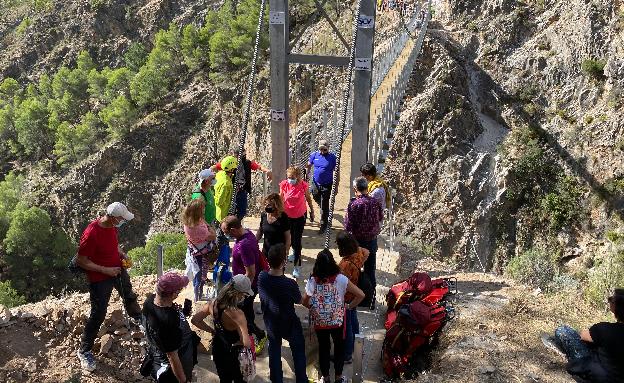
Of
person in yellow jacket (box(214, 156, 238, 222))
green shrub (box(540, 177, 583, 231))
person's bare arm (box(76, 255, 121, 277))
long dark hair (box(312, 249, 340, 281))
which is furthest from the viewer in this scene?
green shrub (box(540, 177, 583, 231))

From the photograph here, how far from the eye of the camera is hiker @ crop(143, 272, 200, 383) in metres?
2.72

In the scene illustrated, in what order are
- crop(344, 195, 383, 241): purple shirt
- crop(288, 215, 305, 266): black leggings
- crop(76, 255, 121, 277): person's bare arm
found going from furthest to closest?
crop(288, 215, 305, 266): black leggings < crop(344, 195, 383, 241): purple shirt < crop(76, 255, 121, 277): person's bare arm

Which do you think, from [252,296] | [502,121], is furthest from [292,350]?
[502,121]

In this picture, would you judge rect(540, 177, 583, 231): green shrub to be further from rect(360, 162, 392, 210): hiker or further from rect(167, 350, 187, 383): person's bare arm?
rect(167, 350, 187, 383): person's bare arm

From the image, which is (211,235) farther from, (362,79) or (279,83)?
(362,79)

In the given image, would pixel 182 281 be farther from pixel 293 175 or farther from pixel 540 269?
pixel 540 269

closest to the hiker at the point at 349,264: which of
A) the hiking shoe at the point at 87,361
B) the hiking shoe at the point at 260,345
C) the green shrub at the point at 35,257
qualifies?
the hiking shoe at the point at 260,345

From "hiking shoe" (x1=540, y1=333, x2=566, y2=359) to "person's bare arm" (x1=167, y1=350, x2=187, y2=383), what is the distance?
8.91ft

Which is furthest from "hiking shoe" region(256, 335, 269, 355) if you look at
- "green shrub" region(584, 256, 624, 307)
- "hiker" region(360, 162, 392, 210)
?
"green shrub" region(584, 256, 624, 307)

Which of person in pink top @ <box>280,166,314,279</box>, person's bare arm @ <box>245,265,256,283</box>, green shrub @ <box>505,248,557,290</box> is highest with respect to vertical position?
person in pink top @ <box>280,166,314,279</box>

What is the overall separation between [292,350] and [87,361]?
1.55 metres

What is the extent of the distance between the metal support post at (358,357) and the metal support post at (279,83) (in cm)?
257

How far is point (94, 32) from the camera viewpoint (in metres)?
42.3

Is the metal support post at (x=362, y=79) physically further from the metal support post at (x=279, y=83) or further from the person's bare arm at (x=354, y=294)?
the person's bare arm at (x=354, y=294)
